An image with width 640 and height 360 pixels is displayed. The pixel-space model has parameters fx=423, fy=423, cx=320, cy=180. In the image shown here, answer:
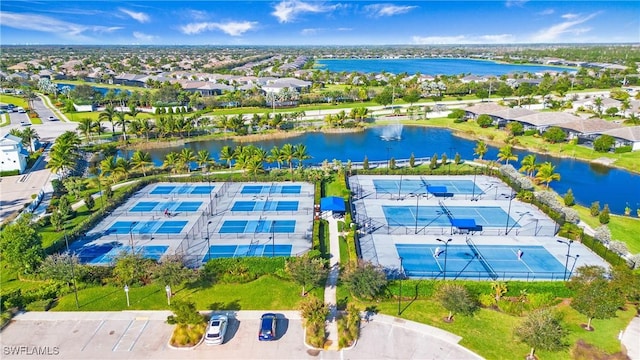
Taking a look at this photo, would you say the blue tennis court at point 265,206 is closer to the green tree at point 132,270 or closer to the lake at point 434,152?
the green tree at point 132,270

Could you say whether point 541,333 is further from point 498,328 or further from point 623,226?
point 623,226

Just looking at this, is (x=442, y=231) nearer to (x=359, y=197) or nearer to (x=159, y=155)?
(x=359, y=197)

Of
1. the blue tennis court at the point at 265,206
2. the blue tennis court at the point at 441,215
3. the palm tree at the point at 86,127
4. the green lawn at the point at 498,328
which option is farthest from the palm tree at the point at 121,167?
the green lawn at the point at 498,328

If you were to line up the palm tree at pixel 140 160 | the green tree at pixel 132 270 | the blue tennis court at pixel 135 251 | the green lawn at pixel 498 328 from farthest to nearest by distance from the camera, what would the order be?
the palm tree at pixel 140 160 → the blue tennis court at pixel 135 251 → the green tree at pixel 132 270 → the green lawn at pixel 498 328

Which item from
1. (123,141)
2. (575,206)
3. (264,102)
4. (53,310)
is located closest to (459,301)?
(53,310)

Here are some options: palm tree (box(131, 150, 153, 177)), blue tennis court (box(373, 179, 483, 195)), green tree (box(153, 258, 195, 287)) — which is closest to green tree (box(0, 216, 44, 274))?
green tree (box(153, 258, 195, 287))

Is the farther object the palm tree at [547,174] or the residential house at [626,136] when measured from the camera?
the residential house at [626,136]
